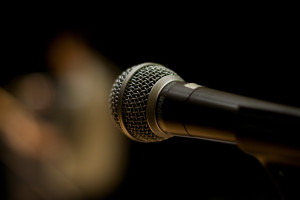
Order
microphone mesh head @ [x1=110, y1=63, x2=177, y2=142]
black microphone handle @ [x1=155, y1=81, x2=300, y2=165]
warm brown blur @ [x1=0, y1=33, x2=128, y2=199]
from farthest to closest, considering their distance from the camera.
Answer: warm brown blur @ [x1=0, y1=33, x2=128, y2=199] < microphone mesh head @ [x1=110, y1=63, x2=177, y2=142] < black microphone handle @ [x1=155, y1=81, x2=300, y2=165]

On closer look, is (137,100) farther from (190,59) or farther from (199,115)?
(190,59)

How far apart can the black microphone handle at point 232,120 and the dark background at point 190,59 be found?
1.26 meters

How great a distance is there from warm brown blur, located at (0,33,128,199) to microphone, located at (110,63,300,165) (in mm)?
2231

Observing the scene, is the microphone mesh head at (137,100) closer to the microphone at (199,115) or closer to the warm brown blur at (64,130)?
the microphone at (199,115)

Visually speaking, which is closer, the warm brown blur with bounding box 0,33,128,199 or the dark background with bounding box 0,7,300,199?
the dark background with bounding box 0,7,300,199

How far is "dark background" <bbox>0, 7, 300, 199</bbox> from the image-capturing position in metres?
1.84

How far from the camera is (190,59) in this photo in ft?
7.44

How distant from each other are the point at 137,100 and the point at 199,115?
0.69ft

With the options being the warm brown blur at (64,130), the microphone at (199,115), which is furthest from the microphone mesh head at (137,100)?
the warm brown blur at (64,130)

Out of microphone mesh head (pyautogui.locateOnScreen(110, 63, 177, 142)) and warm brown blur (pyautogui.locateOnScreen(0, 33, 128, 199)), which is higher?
microphone mesh head (pyautogui.locateOnScreen(110, 63, 177, 142))

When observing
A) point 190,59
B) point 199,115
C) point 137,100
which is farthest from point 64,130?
point 199,115

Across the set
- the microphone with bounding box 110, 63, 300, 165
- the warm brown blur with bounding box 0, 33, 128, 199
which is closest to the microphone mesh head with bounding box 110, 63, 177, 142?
the microphone with bounding box 110, 63, 300, 165

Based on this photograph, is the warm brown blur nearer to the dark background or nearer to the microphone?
the dark background

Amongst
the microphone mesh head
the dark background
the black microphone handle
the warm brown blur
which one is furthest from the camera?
the warm brown blur
